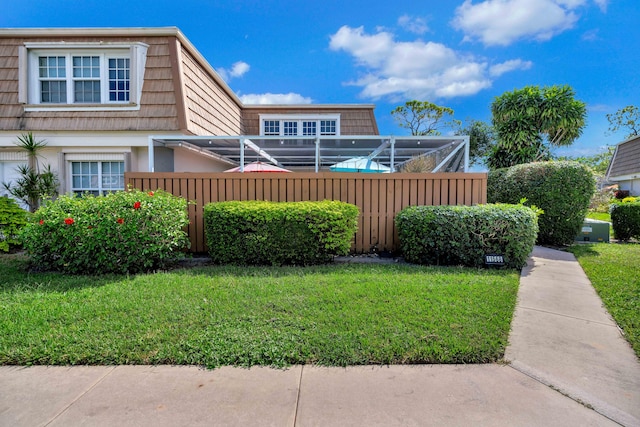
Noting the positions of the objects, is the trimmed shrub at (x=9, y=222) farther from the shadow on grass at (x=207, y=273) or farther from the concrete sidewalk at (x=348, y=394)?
the concrete sidewalk at (x=348, y=394)

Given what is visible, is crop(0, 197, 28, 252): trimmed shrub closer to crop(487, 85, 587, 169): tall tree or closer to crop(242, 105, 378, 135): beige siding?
crop(242, 105, 378, 135): beige siding

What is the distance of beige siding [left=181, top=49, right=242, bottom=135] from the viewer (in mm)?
9398

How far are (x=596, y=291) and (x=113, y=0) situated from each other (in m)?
14.2

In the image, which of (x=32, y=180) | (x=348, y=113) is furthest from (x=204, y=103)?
(x=348, y=113)

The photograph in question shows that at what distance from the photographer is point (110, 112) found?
9.10 meters

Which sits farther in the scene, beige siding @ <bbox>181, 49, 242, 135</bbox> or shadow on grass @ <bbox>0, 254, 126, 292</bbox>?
beige siding @ <bbox>181, 49, 242, 135</bbox>

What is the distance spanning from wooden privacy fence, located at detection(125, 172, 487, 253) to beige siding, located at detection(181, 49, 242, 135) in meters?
2.67

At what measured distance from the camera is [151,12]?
10328mm

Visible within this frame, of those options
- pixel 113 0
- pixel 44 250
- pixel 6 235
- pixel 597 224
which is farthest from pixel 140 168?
pixel 597 224

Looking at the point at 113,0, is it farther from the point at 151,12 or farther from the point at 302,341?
the point at 302,341

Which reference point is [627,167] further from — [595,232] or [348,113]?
[348,113]

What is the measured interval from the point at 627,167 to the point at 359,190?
2558 centimetres

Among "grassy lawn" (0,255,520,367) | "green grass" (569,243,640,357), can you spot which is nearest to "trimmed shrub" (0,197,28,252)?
"grassy lawn" (0,255,520,367)

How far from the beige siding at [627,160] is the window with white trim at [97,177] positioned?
28.5 metres
